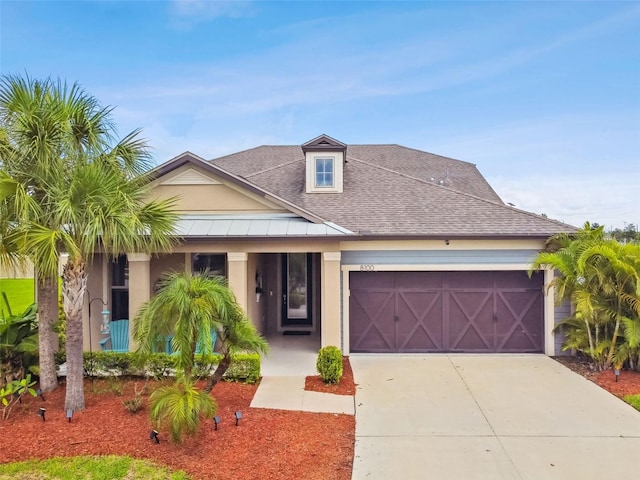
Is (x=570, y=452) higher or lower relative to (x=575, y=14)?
lower

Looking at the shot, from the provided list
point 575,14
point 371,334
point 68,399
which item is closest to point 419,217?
point 371,334

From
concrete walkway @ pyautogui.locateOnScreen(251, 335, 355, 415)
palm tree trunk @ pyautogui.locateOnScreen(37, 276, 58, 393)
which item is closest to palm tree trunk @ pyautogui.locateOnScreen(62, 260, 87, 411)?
palm tree trunk @ pyautogui.locateOnScreen(37, 276, 58, 393)

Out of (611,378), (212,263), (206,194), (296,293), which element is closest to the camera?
(611,378)

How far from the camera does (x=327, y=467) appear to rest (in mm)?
5117

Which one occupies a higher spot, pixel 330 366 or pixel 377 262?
pixel 377 262

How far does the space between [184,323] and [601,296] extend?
881cm

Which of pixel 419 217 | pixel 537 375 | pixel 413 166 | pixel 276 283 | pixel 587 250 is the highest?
pixel 413 166

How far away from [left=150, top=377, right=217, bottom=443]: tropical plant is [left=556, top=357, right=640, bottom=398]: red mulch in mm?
7785

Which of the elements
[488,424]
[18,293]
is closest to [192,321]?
[488,424]

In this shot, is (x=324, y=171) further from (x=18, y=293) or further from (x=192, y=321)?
(x=18, y=293)

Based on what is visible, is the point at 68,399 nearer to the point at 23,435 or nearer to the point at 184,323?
the point at 23,435

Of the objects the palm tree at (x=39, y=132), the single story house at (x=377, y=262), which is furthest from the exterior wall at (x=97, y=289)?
the palm tree at (x=39, y=132)

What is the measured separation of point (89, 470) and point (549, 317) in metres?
10.5

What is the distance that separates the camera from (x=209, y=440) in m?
5.59
